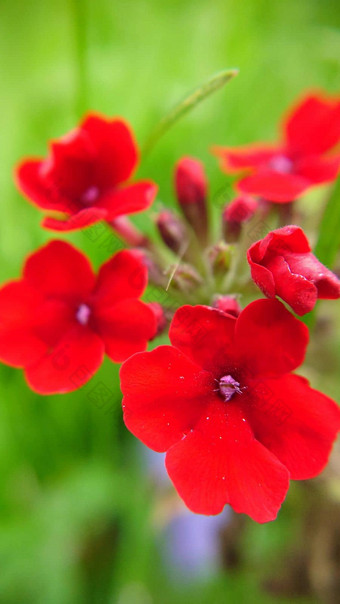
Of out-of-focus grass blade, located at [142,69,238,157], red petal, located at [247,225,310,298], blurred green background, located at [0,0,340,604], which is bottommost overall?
blurred green background, located at [0,0,340,604]

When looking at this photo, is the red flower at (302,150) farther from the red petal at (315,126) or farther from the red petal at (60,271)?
the red petal at (60,271)

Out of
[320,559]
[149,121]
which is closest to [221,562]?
[320,559]

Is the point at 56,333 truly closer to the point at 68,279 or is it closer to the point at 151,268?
the point at 68,279

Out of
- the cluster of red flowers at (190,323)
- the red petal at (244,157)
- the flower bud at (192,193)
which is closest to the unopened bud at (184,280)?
the cluster of red flowers at (190,323)

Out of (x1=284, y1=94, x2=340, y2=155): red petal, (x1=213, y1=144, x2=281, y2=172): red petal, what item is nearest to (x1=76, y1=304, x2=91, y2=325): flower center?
(x1=213, y1=144, x2=281, y2=172): red petal

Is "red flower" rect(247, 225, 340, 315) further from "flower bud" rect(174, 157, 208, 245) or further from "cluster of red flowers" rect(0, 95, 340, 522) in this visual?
"flower bud" rect(174, 157, 208, 245)

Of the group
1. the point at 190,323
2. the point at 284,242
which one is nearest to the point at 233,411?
the point at 190,323
